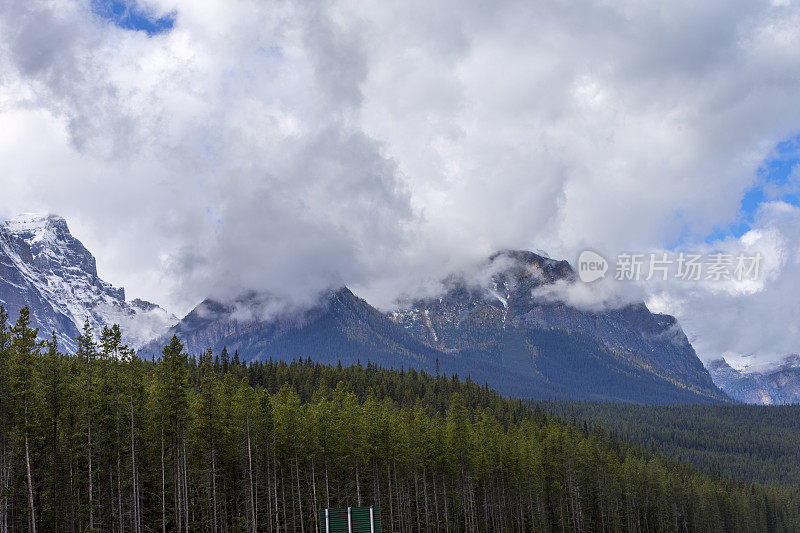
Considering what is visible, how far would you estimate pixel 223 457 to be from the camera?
76.4 metres

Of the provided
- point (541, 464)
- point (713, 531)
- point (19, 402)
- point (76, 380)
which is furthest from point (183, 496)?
point (713, 531)

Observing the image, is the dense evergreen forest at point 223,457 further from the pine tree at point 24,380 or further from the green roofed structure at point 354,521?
the green roofed structure at point 354,521

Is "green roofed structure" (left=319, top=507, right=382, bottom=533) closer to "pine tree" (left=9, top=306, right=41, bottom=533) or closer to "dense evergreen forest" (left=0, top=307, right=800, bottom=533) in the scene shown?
"dense evergreen forest" (left=0, top=307, right=800, bottom=533)

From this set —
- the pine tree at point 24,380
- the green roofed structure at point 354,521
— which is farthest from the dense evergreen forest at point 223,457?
the green roofed structure at point 354,521

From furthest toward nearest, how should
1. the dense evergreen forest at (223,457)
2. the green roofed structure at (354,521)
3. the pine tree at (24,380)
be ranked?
1. the dense evergreen forest at (223,457)
2. the pine tree at (24,380)
3. the green roofed structure at (354,521)

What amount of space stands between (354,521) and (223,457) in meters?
49.8

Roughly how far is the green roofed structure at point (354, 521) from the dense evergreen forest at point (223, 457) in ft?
103

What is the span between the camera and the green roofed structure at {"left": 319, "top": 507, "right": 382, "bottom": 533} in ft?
99.6

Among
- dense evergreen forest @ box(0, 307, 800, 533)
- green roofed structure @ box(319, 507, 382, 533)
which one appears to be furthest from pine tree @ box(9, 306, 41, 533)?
green roofed structure @ box(319, 507, 382, 533)

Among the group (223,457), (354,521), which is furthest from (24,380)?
(354,521)

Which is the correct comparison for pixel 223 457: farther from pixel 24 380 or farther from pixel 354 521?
pixel 354 521

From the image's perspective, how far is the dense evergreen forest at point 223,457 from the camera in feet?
198

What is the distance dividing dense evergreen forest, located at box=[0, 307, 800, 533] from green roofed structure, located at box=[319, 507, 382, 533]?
31.4m

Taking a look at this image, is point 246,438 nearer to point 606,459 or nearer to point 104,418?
point 104,418
